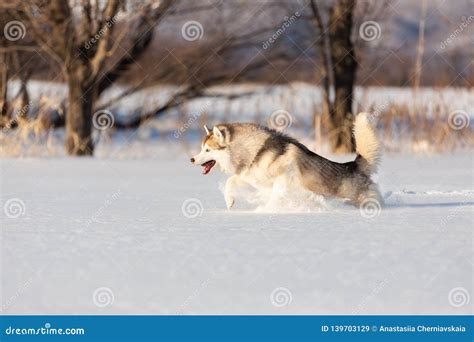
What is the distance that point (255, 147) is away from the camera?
6.09 meters

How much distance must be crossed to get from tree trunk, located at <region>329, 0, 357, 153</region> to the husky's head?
679 cm

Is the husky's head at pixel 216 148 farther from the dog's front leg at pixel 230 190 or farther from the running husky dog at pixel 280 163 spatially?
the dog's front leg at pixel 230 190

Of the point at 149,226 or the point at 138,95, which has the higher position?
the point at 138,95

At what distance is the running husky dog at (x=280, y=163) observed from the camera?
19.7 feet

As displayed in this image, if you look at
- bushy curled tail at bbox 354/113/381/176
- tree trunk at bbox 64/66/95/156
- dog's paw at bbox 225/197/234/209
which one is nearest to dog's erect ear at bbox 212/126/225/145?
dog's paw at bbox 225/197/234/209

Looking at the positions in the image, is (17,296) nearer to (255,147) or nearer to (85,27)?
(255,147)

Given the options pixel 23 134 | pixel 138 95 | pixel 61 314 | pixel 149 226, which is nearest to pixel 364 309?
pixel 61 314

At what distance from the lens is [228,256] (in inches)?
162

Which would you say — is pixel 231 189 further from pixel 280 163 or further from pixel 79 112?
pixel 79 112

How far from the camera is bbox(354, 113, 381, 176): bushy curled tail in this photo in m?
6.28

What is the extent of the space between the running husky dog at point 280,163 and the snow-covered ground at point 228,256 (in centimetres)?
17

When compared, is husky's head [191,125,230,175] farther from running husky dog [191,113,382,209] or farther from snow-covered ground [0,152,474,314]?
snow-covered ground [0,152,474,314]

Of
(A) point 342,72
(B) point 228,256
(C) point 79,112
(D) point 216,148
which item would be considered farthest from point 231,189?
(A) point 342,72

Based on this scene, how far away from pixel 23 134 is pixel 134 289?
325 inches
